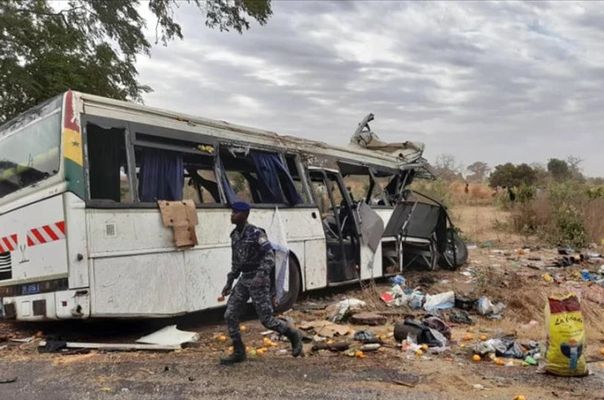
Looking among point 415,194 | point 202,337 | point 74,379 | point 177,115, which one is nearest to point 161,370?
point 74,379

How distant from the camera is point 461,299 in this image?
7832mm

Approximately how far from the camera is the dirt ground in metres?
4.55

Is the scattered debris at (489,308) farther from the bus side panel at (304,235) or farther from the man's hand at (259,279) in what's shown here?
the man's hand at (259,279)

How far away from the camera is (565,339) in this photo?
4855 millimetres

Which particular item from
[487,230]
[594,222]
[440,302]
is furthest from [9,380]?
[487,230]

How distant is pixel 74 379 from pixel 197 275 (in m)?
1.89

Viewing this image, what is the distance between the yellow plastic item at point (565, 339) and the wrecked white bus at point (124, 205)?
3.59 metres

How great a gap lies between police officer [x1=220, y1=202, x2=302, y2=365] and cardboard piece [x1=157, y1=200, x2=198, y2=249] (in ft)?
3.02

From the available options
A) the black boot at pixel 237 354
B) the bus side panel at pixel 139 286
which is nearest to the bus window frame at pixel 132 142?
the bus side panel at pixel 139 286

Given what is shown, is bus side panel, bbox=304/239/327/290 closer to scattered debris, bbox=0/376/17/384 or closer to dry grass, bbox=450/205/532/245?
scattered debris, bbox=0/376/17/384

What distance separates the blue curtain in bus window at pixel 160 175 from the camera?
20.4 ft

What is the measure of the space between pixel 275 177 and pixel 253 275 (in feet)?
8.55

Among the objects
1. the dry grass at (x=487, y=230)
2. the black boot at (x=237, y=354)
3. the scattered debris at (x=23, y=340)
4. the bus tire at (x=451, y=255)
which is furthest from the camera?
the dry grass at (x=487, y=230)

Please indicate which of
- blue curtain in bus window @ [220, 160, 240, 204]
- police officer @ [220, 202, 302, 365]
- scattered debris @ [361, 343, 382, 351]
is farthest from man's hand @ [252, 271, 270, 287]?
blue curtain in bus window @ [220, 160, 240, 204]
